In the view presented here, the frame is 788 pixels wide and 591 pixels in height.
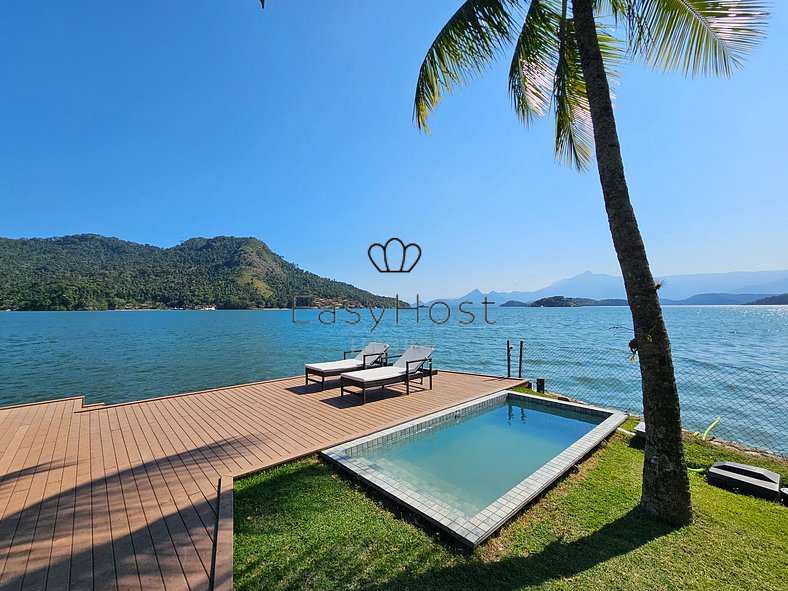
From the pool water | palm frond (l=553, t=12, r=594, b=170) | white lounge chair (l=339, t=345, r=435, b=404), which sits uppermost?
palm frond (l=553, t=12, r=594, b=170)

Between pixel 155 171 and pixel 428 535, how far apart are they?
35.8 meters

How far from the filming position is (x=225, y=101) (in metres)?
12.1

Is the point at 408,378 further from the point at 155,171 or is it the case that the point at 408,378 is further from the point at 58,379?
the point at 155,171

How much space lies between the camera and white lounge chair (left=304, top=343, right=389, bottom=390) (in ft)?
25.3

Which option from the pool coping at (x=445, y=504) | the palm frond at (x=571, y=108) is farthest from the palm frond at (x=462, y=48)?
the pool coping at (x=445, y=504)

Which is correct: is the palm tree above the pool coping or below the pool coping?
above

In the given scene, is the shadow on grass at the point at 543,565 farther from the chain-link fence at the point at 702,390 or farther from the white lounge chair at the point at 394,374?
the chain-link fence at the point at 702,390

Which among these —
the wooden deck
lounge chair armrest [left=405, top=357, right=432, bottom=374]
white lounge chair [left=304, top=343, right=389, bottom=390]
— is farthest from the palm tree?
white lounge chair [left=304, top=343, right=389, bottom=390]

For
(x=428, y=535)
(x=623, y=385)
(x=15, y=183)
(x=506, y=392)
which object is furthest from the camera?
(x=15, y=183)

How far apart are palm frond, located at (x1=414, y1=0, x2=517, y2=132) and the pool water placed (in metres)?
4.64

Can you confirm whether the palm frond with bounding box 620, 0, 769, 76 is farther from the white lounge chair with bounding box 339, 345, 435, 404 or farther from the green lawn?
the white lounge chair with bounding box 339, 345, 435, 404

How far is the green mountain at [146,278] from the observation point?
64.3 m

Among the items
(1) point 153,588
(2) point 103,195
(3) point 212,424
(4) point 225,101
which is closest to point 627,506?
(1) point 153,588

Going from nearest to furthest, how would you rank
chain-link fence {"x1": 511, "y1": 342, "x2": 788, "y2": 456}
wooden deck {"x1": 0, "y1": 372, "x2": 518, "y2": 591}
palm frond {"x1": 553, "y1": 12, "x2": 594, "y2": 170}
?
1. wooden deck {"x1": 0, "y1": 372, "x2": 518, "y2": 591}
2. palm frond {"x1": 553, "y1": 12, "x2": 594, "y2": 170}
3. chain-link fence {"x1": 511, "y1": 342, "x2": 788, "y2": 456}
